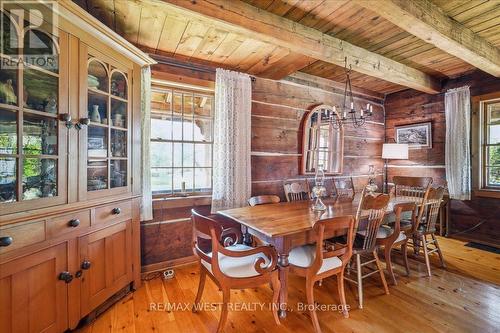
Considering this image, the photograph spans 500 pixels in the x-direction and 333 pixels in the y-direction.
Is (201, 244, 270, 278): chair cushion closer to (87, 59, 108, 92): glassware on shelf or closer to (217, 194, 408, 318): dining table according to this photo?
(217, 194, 408, 318): dining table

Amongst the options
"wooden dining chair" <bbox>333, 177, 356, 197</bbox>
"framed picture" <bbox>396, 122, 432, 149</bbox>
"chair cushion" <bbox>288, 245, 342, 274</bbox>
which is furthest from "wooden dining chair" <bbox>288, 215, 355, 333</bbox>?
"framed picture" <bbox>396, 122, 432, 149</bbox>

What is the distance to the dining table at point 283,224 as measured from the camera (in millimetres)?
1760

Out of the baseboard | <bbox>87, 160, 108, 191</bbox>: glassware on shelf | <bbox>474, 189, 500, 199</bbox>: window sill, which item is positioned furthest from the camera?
<bbox>474, 189, 500, 199</bbox>: window sill

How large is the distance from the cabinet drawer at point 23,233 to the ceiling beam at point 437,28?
8.77 ft

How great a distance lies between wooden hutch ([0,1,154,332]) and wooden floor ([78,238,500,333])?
1.03ft

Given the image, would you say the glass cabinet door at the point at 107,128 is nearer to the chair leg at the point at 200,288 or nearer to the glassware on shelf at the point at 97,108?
the glassware on shelf at the point at 97,108

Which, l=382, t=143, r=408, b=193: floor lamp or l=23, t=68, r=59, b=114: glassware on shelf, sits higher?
l=23, t=68, r=59, b=114: glassware on shelf

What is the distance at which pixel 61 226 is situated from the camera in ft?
5.17

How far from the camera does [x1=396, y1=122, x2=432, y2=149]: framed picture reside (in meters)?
4.28

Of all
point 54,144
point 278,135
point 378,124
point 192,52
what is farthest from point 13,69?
point 378,124

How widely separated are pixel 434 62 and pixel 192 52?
3.39 meters

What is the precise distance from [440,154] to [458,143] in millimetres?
394

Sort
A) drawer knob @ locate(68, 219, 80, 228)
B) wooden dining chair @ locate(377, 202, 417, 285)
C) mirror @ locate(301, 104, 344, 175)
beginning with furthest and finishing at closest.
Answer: mirror @ locate(301, 104, 344, 175), wooden dining chair @ locate(377, 202, 417, 285), drawer knob @ locate(68, 219, 80, 228)

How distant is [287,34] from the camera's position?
2266mm
